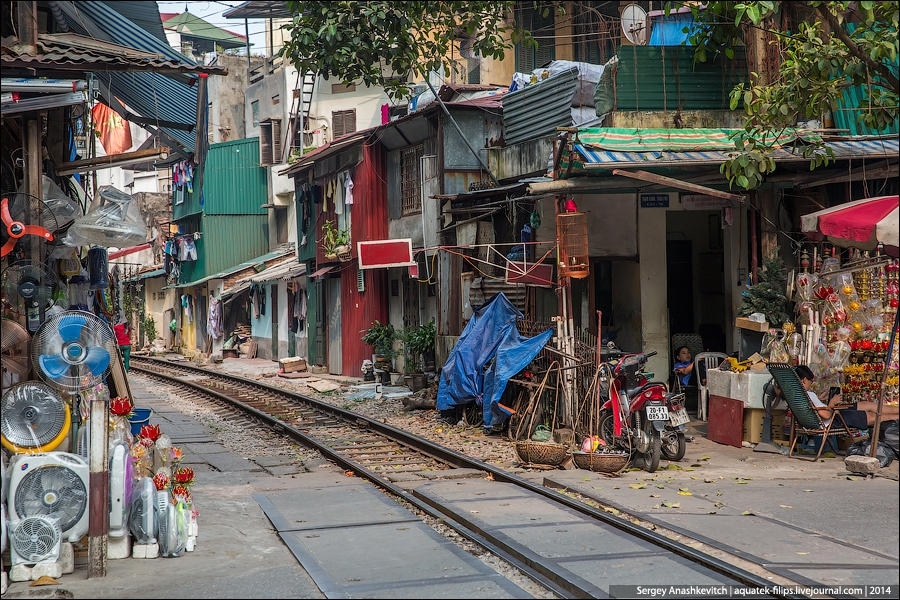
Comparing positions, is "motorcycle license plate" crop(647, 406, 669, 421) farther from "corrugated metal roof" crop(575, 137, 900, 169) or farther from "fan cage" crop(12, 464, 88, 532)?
"fan cage" crop(12, 464, 88, 532)

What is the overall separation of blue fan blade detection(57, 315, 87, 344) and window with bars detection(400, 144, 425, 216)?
13715 millimetres

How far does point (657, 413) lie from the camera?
425 inches

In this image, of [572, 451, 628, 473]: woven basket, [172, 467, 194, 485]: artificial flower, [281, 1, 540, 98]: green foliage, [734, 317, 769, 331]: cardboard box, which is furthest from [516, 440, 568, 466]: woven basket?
[281, 1, 540, 98]: green foliage

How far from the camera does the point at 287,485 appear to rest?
1084cm

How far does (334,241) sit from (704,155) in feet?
48.9

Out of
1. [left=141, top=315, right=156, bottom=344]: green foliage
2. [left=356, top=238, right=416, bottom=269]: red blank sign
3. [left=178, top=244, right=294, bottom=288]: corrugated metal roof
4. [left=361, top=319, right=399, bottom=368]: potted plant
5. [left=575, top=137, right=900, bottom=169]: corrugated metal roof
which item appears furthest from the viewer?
[left=141, top=315, right=156, bottom=344]: green foliage

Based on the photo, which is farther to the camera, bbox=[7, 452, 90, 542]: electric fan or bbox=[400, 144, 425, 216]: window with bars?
bbox=[400, 144, 425, 216]: window with bars

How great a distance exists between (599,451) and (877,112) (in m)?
4.79

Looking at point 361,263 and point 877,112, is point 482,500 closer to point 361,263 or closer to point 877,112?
point 877,112

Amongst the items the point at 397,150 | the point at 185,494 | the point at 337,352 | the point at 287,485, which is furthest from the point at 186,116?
the point at 337,352

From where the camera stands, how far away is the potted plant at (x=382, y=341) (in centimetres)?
2214

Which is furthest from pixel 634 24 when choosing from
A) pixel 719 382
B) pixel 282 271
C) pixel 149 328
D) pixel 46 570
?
pixel 149 328

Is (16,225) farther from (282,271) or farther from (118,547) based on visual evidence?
(282,271)

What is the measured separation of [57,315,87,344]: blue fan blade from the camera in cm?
744
